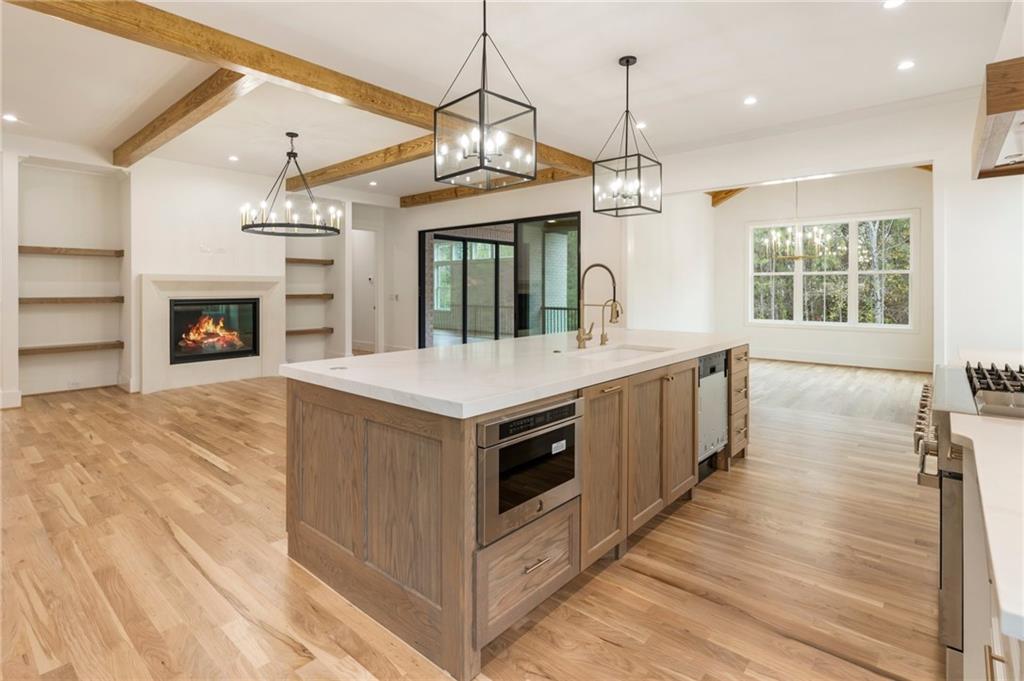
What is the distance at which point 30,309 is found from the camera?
19.1ft

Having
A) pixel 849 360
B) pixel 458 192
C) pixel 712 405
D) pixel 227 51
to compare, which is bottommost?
pixel 712 405

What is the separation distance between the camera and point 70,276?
6.11 m

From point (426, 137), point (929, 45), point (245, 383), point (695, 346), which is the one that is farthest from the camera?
point (245, 383)

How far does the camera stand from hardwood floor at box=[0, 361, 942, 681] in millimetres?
1717

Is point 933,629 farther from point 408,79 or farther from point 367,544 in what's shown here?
point 408,79

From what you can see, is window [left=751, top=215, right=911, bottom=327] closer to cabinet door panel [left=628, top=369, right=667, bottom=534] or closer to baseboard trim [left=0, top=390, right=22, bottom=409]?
cabinet door panel [left=628, top=369, right=667, bottom=534]

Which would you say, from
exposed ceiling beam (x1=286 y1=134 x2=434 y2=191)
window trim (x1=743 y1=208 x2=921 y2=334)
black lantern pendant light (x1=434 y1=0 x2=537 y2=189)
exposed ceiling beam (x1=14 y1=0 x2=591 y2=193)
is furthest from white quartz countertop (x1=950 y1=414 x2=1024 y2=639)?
window trim (x1=743 y1=208 x2=921 y2=334)

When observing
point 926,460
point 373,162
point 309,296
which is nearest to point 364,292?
point 309,296

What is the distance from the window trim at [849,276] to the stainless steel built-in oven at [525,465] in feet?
27.9

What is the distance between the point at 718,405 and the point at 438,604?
2373mm

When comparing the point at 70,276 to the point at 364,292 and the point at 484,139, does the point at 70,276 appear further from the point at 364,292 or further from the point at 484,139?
the point at 484,139

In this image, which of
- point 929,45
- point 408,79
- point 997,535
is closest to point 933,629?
point 997,535

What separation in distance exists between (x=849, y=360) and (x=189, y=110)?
9.62 metres

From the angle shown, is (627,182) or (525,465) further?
(627,182)
